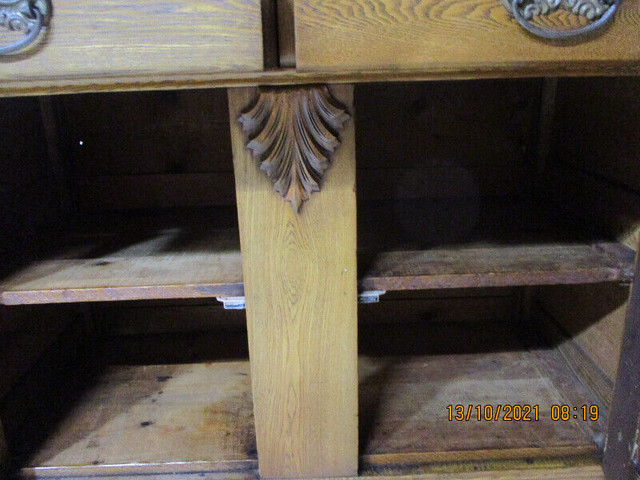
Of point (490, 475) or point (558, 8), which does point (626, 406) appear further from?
point (558, 8)

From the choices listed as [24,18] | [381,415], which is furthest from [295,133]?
[381,415]

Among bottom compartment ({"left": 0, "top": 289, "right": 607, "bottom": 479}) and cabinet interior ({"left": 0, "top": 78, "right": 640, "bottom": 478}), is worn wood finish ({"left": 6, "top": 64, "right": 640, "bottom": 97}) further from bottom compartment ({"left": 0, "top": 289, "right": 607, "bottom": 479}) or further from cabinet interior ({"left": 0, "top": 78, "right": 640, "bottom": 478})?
bottom compartment ({"left": 0, "top": 289, "right": 607, "bottom": 479})

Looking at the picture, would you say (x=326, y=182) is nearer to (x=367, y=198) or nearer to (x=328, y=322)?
(x=328, y=322)

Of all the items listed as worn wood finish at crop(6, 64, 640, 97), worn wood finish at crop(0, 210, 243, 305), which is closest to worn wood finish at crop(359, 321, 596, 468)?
worn wood finish at crop(0, 210, 243, 305)

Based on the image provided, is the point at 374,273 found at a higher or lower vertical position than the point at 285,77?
lower

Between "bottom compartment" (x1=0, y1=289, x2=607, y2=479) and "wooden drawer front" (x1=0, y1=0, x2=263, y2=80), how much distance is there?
59 centimetres

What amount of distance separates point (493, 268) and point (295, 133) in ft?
1.12

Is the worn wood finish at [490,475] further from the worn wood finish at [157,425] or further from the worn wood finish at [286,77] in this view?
the worn wood finish at [286,77]

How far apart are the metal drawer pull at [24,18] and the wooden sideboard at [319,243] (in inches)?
0.4

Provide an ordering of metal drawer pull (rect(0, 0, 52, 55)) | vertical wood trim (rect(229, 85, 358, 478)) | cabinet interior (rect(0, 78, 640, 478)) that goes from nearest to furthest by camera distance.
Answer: metal drawer pull (rect(0, 0, 52, 55)) → vertical wood trim (rect(229, 85, 358, 478)) → cabinet interior (rect(0, 78, 640, 478))

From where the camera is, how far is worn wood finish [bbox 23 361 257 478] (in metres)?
0.74

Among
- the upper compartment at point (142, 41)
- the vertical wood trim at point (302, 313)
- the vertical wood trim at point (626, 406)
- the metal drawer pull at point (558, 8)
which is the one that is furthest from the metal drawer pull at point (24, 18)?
the vertical wood trim at point (626, 406)

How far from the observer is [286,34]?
1.59 ft

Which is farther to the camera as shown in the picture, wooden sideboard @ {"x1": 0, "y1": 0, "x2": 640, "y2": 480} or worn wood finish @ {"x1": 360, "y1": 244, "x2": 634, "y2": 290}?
worn wood finish @ {"x1": 360, "y1": 244, "x2": 634, "y2": 290}
